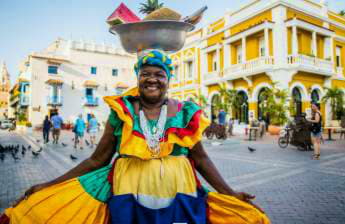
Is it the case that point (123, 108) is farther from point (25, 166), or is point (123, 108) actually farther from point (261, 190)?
point (25, 166)

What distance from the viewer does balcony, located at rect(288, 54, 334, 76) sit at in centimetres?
1739

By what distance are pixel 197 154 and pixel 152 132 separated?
1.30 ft

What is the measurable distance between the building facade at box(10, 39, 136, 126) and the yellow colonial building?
18350 millimetres

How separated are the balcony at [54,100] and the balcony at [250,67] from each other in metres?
22.6

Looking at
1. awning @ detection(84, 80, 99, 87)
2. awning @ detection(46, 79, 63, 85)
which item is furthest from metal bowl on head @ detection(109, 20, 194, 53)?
awning @ detection(84, 80, 99, 87)

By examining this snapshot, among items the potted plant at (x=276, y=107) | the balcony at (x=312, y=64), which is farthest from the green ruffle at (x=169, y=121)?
the balcony at (x=312, y=64)

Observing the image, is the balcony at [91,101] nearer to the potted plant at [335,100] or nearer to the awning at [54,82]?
the awning at [54,82]

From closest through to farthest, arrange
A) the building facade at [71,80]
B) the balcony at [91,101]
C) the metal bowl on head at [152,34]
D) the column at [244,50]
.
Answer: the metal bowl on head at [152,34] → the column at [244,50] → the building facade at [71,80] → the balcony at [91,101]

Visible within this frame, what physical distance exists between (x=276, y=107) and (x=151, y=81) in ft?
52.6

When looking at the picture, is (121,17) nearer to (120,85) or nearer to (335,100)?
(335,100)

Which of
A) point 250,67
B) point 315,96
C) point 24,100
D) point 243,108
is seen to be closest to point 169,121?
point 250,67

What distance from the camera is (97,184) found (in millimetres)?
1796

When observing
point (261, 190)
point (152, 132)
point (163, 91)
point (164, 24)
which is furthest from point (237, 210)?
point (261, 190)

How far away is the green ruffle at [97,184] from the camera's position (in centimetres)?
175
